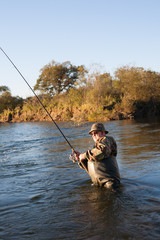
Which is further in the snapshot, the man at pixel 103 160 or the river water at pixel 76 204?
the man at pixel 103 160

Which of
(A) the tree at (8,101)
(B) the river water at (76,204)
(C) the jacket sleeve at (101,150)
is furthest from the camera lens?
(A) the tree at (8,101)

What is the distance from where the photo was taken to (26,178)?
258 inches

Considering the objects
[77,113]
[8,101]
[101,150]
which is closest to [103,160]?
[101,150]

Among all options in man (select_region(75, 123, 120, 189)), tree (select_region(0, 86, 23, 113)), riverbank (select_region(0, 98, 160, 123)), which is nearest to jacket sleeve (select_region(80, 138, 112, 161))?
man (select_region(75, 123, 120, 189))

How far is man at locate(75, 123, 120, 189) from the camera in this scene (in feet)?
15.5

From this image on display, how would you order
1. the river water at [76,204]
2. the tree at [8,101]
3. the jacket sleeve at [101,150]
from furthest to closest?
the tree at [8,101]
the jacket sleeve at [101,150]
the river water at [76,204]

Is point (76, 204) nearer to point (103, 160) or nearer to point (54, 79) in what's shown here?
point (103, 160)

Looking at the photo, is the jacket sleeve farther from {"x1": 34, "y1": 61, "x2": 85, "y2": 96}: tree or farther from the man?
{"x1": 34, "y1": 61, "x2": 85, "y2": 96}: tree

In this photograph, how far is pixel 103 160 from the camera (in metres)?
4.81

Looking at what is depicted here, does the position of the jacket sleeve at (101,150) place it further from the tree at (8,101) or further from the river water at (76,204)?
the tree at (8,101)

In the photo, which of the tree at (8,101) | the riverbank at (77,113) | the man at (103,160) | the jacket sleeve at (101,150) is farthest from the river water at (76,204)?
the tree at (8,101)

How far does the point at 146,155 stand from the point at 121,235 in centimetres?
528

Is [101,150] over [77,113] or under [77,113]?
under

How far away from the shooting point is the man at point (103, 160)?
472 centimetres
